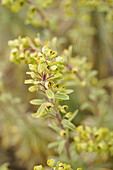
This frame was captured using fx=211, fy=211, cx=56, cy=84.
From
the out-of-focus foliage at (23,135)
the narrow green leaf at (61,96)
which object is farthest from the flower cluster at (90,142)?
the out-of-focus foliage at (23,135)

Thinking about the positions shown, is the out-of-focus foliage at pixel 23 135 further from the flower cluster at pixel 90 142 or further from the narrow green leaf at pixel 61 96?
the narrow green leaf at pixel 61 96

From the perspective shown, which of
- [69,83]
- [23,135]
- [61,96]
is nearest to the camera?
[61,96]

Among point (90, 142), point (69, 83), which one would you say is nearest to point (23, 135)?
point (69, 83)

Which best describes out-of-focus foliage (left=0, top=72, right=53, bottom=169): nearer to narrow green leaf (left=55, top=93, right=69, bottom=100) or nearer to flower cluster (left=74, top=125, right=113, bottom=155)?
flower cluster (left=74, top=125, right=113, bottom=155)

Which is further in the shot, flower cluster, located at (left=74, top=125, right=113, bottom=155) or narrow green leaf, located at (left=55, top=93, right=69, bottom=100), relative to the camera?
flower cluster, located at (left=74, top=125, right=113, bottom=155)

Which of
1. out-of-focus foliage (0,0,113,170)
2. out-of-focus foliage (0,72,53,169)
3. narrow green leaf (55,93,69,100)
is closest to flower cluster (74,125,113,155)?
out-of-focus foliage (0,0,113,170)

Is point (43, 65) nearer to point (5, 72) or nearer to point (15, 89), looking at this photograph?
point (15, 89)

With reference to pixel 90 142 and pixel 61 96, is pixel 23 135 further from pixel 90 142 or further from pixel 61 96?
pixel 61 96

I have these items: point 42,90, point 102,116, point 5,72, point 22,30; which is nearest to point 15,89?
point 5,72

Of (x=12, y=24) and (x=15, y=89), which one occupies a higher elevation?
(x=12, y=24)
